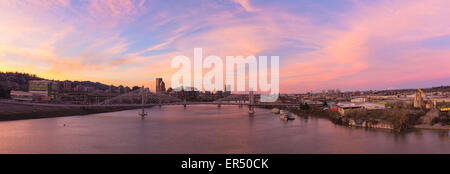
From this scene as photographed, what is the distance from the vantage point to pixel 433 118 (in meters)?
13.6

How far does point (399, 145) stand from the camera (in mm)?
9258

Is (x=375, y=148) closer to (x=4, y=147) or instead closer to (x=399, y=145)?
(x=399, y=145)

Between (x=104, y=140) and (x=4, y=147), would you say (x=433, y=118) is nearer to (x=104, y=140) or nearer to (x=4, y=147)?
(x=104, y=140)

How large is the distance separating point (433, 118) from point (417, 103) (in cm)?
653

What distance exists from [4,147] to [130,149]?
4142 millimetres
